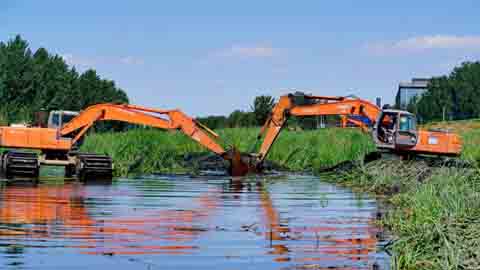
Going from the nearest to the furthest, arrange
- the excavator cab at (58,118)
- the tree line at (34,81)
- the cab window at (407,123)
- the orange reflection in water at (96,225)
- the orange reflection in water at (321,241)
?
the orange reflection in water at (321,241) → the orange reflection in water at (96,225) → the excavator cab at (58,118) → the cab window at (407,123) → the tree line at (34,81)

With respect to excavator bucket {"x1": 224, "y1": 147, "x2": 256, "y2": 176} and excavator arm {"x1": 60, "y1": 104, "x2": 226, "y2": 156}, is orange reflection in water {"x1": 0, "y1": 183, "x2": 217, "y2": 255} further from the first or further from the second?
excavator bucket {"x1": 224, "y1": 147, "x2": 256, "y2": 176}

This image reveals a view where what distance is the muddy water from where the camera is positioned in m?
12.2

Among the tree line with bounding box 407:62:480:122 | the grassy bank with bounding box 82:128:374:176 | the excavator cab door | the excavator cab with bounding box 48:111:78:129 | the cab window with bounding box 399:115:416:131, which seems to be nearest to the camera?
the excavator cab with bounding box 48:111:78:129

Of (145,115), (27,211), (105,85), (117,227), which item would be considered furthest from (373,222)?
(105,85)

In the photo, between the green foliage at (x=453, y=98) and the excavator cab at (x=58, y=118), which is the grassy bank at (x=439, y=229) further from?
the green foliage at (x=453, y=98)

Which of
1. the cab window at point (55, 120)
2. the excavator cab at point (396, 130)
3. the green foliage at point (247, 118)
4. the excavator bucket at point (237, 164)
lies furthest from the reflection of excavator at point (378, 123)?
the green foliage at point (247, 118)

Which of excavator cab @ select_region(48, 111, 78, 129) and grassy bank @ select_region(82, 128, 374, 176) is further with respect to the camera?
grassy bank @ select_region(82, 128, 374, 176)

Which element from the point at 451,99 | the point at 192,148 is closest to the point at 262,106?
the point at 192,148

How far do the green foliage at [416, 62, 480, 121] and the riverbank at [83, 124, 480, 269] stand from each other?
245 feet

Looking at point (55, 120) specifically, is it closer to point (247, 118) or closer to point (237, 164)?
point (237, 164)

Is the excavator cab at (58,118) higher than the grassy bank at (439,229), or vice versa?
the excavator cab at (58,118)

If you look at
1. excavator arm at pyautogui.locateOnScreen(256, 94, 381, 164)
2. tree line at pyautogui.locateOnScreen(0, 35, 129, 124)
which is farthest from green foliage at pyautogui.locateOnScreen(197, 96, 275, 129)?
excavator arm at pyautogui.locateOnScreen(256, 94, 381, 164)

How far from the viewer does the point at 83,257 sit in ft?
40.2

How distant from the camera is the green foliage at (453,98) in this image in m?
154
